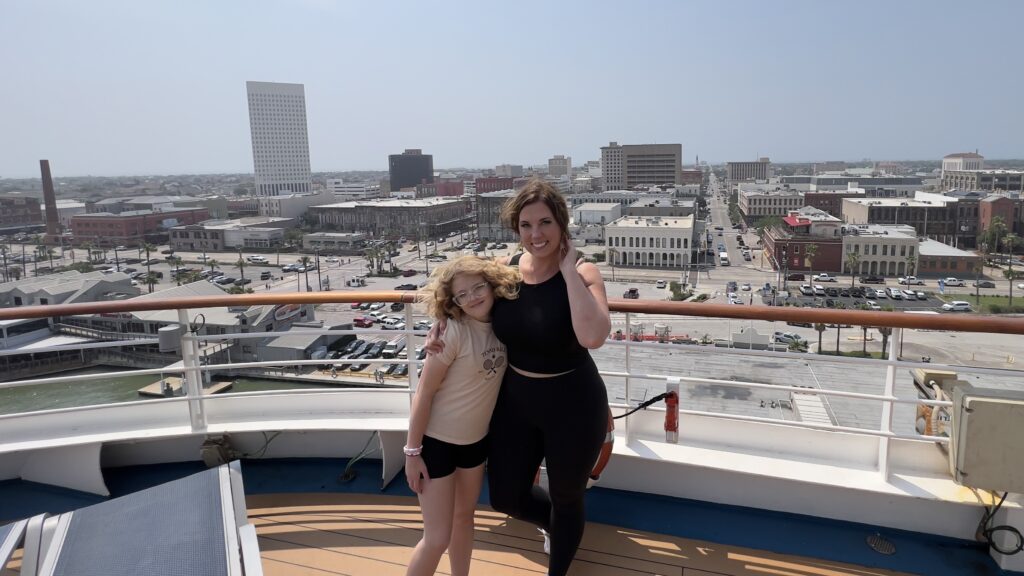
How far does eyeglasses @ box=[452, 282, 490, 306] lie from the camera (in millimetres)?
881

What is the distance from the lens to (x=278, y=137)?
222 feet

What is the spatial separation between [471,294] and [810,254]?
27923 millimetres

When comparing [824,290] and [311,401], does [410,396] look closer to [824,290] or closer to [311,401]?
[311,401]

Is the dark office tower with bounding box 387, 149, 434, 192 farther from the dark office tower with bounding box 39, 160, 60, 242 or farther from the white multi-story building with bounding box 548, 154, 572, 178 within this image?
the dark office tower with bounding box 39, 160, 60, 242

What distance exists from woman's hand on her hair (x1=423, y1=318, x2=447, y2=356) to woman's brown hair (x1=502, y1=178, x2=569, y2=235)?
0.18 metres

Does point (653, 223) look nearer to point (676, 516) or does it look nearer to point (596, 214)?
point (596, 214)

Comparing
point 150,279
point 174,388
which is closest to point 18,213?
point 150,279

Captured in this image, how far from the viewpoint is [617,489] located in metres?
1.39

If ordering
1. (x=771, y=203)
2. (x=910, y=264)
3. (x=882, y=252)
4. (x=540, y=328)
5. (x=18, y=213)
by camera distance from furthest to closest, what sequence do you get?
(x=18, y=213) → (x=771, y=203) → (x=882, y=252) → (x=910, y=264) → (x=540, y=328)

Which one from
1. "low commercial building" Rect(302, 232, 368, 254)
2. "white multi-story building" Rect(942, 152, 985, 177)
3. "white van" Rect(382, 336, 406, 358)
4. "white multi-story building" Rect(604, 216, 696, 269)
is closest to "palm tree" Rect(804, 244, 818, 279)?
"white multi-story building" Rect(604, 216, 696, 269)

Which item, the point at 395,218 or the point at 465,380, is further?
the point at 395,218

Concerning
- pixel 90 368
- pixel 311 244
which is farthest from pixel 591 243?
pixel 90 368

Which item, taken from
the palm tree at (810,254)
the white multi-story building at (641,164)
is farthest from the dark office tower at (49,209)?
the white multi-story building at (641,164)

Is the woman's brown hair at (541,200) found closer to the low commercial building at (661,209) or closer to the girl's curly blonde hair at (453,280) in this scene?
the girl's curly blonde hair at (453,280)
